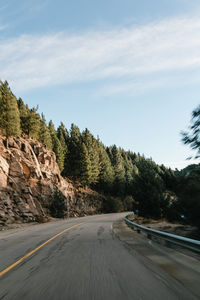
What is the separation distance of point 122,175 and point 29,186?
166 feet

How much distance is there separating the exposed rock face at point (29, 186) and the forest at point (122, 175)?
4.31 metres

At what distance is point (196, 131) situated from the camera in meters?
11.0

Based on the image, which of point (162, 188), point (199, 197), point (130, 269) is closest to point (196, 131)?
point (199, 197)

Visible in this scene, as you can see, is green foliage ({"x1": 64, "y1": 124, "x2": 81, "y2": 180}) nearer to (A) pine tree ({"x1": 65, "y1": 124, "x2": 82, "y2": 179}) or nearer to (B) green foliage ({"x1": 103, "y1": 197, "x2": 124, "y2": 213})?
(A) pine tree ({"x1": 65, "y1": 124, "x2": 82, "y2": 179})

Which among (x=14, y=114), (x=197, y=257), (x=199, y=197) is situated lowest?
(x=197, y=257)

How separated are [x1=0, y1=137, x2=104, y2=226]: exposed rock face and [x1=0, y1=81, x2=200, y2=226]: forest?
4312 millimetres

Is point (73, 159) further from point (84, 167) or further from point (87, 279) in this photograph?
point (87, 279)

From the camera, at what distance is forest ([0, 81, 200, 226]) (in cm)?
1090

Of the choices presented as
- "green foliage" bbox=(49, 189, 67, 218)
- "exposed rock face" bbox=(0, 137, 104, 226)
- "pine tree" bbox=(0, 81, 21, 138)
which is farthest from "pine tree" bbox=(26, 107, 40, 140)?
"green foliage" bbox=(49, 189, 67, 218)

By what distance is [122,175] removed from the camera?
81812mm

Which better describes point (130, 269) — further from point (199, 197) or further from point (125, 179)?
point (125, 179)

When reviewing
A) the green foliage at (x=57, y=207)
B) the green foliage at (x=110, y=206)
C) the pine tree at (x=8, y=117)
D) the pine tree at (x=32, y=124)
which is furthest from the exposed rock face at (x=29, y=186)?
the pine tree at (x=32, y=124)

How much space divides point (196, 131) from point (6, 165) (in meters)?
28.1

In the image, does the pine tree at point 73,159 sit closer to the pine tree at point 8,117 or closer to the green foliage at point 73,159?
the green foliage at point 73,159
